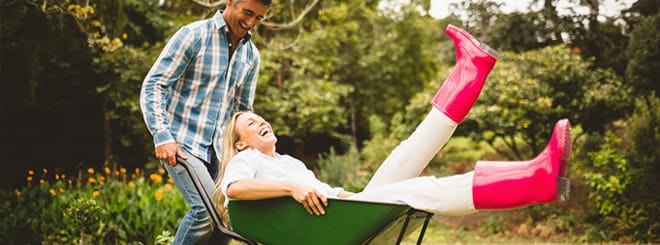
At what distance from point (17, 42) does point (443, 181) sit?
4173 mm

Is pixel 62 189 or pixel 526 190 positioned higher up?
pixel 526 190

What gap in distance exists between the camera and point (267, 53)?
6.44 m

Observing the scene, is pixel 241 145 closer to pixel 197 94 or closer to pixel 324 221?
pixel 197 94

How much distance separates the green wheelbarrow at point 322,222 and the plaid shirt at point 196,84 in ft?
1.47

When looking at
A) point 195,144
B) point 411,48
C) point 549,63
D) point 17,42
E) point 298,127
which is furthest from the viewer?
point 411,48

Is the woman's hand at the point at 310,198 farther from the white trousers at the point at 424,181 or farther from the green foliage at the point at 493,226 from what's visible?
the green foliage at the point at 493,226

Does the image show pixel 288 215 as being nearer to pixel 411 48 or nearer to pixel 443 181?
pixel 443 181

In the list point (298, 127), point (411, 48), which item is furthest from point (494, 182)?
point (411, 48)

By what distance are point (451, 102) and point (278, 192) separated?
0.61 meters

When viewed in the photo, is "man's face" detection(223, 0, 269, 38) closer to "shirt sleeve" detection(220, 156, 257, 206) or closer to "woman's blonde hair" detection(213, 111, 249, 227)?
"woman's blonde hair" detection(213, 111, 249, 227)

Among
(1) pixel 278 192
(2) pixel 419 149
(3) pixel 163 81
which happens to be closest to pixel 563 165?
(2) pixel 419 149

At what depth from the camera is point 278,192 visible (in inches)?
61.8

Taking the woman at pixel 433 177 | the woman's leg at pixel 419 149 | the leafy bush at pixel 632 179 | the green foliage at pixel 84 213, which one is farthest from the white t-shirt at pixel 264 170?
the leafy bush at pixel 632 179

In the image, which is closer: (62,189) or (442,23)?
(62,189)
